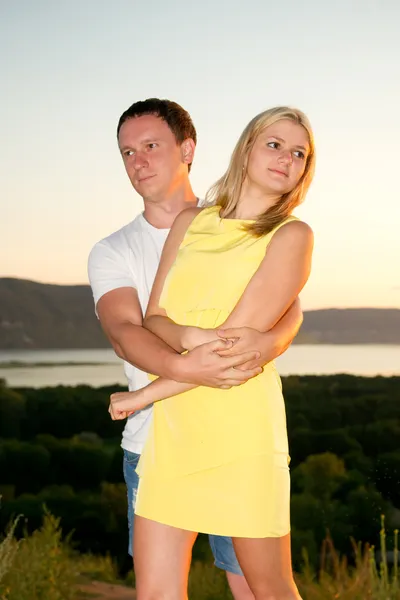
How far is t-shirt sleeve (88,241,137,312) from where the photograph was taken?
2.81 m

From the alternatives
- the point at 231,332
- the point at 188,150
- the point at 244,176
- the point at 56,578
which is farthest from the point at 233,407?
the point at 56,578

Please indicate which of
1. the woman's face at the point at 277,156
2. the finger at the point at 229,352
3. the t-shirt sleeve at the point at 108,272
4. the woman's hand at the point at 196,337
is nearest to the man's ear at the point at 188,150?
the t-shirt sleeve at the point at 108,272

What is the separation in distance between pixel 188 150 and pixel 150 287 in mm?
613

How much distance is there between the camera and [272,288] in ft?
7.42

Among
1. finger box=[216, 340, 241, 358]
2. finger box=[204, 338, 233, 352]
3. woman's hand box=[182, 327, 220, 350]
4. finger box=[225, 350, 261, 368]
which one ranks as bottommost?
finger box=[225, 350, 261, 368]

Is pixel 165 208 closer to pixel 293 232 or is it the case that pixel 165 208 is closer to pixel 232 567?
pixel 293 232

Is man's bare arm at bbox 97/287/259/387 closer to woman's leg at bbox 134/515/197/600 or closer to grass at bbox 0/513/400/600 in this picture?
woman's leg at bbox 134/515/197/600

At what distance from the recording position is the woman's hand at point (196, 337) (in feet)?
7.39

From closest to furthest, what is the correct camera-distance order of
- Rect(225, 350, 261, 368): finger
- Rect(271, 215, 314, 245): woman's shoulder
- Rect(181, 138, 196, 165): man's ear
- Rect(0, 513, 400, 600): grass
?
Rect(225, 350, 261, 368): finger
Rect(271, 215, 314, 245): woman's shoulder
Rect(181, 138, 196, 165): man's ear
Rect(0, 513, 400, 600): grass

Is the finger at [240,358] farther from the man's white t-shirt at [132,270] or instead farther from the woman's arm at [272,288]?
the man's white t-shirt at [132,270]

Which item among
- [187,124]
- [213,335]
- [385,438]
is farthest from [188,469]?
[385,438]

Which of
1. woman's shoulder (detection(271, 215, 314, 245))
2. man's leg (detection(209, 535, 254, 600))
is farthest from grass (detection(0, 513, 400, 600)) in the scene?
woman's shoulder (detection(271, 215, 314, 245))

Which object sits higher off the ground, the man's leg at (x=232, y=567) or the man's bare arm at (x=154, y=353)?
the man's bare arm at (x=154, y=353)

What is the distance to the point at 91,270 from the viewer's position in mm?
2875
